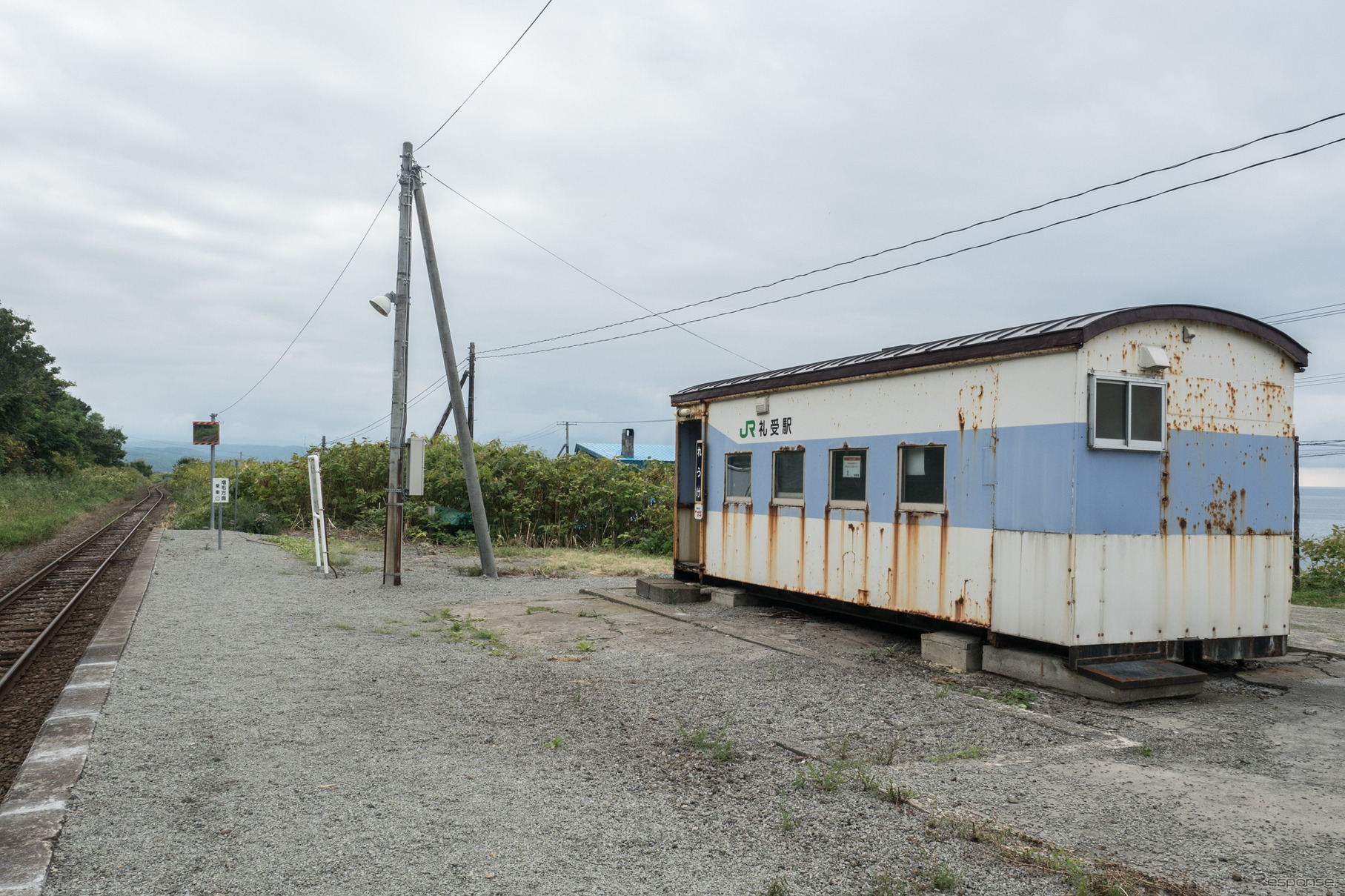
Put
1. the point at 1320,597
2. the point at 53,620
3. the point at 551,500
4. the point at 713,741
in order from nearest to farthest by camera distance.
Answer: the point at 713,741, the point at 53,620, the point at 1320,597, the point at 551,500

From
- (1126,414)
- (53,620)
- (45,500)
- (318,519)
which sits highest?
(1126,414)

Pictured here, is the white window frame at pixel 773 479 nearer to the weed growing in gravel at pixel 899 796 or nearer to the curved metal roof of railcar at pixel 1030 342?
the curved metal roof of railcar at pixel 1030 342

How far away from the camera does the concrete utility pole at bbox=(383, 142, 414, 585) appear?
12984 mm

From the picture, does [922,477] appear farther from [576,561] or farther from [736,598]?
[576,561]

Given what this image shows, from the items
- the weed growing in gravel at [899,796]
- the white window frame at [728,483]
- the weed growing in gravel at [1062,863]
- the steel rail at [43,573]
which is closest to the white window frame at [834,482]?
the white window frame at [728,483]

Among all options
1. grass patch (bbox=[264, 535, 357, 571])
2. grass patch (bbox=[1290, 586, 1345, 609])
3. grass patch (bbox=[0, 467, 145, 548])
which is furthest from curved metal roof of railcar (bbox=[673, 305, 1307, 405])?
grass patch (bbox=[264, 535, 357, 571])

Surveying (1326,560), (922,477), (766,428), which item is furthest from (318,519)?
(1326,560)

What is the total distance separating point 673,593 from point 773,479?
6.87 feet

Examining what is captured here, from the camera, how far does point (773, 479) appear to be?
1020cm

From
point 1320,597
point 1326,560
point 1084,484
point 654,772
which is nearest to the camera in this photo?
point 654,772

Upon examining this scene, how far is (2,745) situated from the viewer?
5.47 meters

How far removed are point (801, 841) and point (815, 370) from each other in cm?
623

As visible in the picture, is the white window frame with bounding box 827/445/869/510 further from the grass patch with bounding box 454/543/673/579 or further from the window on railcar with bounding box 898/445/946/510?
the grass patch with bounding box 454/543/673/579

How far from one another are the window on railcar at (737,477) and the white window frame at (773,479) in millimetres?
482
